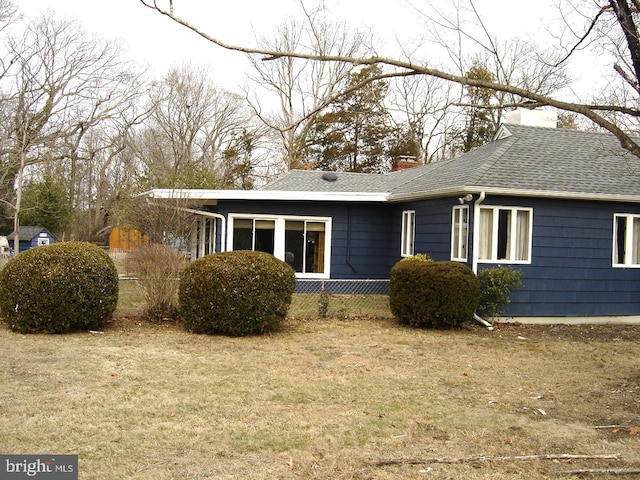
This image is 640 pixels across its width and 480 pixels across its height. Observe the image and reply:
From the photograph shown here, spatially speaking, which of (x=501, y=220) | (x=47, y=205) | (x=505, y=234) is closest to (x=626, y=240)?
(x=505, y=234)

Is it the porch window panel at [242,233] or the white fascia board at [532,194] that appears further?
the porch window panel at [242,233]

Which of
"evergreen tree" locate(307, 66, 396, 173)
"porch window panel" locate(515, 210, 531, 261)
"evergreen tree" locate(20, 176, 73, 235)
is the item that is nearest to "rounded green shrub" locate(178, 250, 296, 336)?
"porch window panel" locate(515, 210, 531, 261)

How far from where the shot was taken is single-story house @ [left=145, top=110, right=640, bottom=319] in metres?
12.0

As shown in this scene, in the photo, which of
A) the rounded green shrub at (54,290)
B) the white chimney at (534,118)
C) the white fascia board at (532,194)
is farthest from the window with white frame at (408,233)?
the rounded green shrub at (54,290)

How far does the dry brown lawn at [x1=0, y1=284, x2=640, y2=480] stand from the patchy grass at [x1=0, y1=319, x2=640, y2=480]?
0.02 meters

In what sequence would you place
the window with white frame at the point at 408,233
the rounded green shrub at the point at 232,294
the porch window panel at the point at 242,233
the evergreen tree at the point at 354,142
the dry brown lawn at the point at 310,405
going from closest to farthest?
the dry brown lawn at the point at 310,405, the rounded green shrub at the point at 232,294, the window with white frame at the point at 408,233, the porch window panel at the point at 242,233, the evergreen tree at the point at 354,142

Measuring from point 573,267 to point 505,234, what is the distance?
5.39ft

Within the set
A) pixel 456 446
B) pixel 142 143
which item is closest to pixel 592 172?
pixel 456 446

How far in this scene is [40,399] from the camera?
18.9 feet

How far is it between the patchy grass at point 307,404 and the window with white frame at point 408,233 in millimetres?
Result: 5058

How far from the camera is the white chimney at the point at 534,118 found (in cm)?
1547

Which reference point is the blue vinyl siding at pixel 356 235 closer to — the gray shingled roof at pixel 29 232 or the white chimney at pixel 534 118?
the white chimney at pixel 534 118

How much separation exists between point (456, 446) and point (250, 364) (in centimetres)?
340

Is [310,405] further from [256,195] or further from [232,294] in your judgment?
[256,195]
